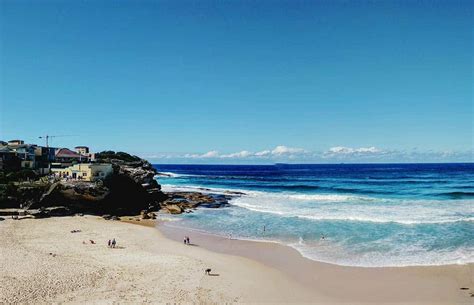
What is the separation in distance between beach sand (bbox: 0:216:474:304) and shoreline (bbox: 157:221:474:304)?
4 centimetres

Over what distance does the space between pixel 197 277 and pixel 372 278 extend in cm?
888

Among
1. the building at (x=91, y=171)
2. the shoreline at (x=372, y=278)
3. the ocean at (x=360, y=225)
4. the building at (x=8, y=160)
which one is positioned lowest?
the shoreline at (x=372, y=278)

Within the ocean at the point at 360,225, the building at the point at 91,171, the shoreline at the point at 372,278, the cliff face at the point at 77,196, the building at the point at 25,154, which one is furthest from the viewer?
the building at the point at 25,154

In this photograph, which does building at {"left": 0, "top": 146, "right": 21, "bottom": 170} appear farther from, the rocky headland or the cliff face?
the cliff face

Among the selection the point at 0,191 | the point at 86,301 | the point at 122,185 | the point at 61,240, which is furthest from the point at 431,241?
the point at 0,191

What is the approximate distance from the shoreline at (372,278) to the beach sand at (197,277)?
0.04m

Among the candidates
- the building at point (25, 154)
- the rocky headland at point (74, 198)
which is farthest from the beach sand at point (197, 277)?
the building at point (25, 154)

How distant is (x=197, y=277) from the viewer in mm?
19906

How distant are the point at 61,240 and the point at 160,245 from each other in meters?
7.13

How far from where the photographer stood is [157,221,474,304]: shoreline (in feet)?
57.3

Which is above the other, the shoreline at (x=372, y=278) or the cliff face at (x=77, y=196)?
the cliff face at (x=77, y=196)

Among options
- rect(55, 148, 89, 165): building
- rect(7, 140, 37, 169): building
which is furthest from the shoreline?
rect(55, 148, 89, 165): building

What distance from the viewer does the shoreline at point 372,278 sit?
17463 millimetres

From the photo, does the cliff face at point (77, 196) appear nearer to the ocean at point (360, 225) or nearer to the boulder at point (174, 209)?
the boulder at point (174, 209)
